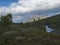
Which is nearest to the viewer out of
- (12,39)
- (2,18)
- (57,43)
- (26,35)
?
(12,39)

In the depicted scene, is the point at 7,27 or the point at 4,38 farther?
the point at 7,27

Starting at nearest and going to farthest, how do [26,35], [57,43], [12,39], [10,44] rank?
[10,44]
[12,39]
[57,43]
[26,35]

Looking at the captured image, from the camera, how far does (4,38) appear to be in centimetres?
5019

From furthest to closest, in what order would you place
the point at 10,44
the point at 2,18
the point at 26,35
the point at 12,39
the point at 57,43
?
the point at 2,18 < the point at 26,35 < the point at 57,43 < the point at 12,39 < the point at 10,44

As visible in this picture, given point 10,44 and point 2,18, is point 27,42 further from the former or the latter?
point 2,18

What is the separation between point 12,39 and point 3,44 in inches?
158

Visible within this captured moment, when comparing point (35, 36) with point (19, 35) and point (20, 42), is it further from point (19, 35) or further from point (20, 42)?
point (20, 42)

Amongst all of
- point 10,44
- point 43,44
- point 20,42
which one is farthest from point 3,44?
point 43,44

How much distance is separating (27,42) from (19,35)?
20.8 feet

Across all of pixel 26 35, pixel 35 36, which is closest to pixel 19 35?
pixel 26 35

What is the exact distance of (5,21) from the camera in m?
64.7

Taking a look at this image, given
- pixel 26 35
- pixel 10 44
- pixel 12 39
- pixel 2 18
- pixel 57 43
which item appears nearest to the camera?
pixel 10 44

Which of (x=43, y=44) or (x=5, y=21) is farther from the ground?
(x=5, y=21)

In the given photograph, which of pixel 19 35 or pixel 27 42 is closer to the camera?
pixel 27 42
